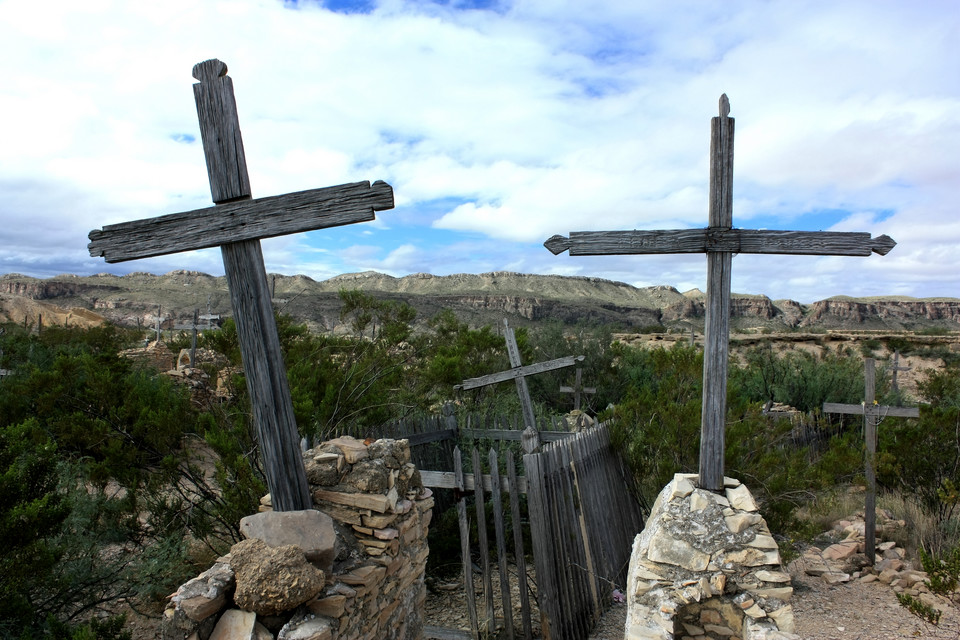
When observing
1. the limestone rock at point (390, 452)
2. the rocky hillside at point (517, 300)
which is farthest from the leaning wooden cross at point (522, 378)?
the rocky hillside at point (517, 300)

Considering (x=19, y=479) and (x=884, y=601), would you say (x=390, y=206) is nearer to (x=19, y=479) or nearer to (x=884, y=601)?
(x=19, y=479)

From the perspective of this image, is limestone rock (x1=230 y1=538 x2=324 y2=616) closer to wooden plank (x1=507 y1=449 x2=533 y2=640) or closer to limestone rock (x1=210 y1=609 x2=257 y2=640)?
limestone rock (x1=210 y1=609 x2=257 y2=640)

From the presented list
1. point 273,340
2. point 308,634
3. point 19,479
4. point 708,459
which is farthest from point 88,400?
point 708,459

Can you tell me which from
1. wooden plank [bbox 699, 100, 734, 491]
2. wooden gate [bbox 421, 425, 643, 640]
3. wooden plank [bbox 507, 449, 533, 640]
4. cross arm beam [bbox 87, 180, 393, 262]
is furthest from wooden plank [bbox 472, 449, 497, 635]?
cross arm beam [bbox 87, 180, 393, 262]

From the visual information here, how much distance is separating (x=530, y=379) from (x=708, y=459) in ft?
29.5

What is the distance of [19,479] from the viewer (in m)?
3.51

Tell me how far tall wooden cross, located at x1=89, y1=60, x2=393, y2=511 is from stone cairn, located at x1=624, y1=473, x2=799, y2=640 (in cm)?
222

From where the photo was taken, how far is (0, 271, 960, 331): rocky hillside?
4612 centimetres

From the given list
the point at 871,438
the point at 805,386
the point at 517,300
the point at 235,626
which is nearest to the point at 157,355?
the point at 235,626

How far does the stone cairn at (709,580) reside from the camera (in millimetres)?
3334

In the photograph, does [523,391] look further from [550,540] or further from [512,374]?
[550,540]

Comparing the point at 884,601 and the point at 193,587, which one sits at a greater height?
the point at 193,587

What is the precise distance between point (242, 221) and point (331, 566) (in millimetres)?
1956

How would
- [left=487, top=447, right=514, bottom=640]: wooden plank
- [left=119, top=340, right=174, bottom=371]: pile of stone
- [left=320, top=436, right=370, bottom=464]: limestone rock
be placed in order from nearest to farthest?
[left=320, top=436, right=370, bottom=464]: limestone rock → [left=487, top=447, right=514, bottom=640]: wooden plank → [left=119, top=340, right=174, bottom=371]: pile of stone
